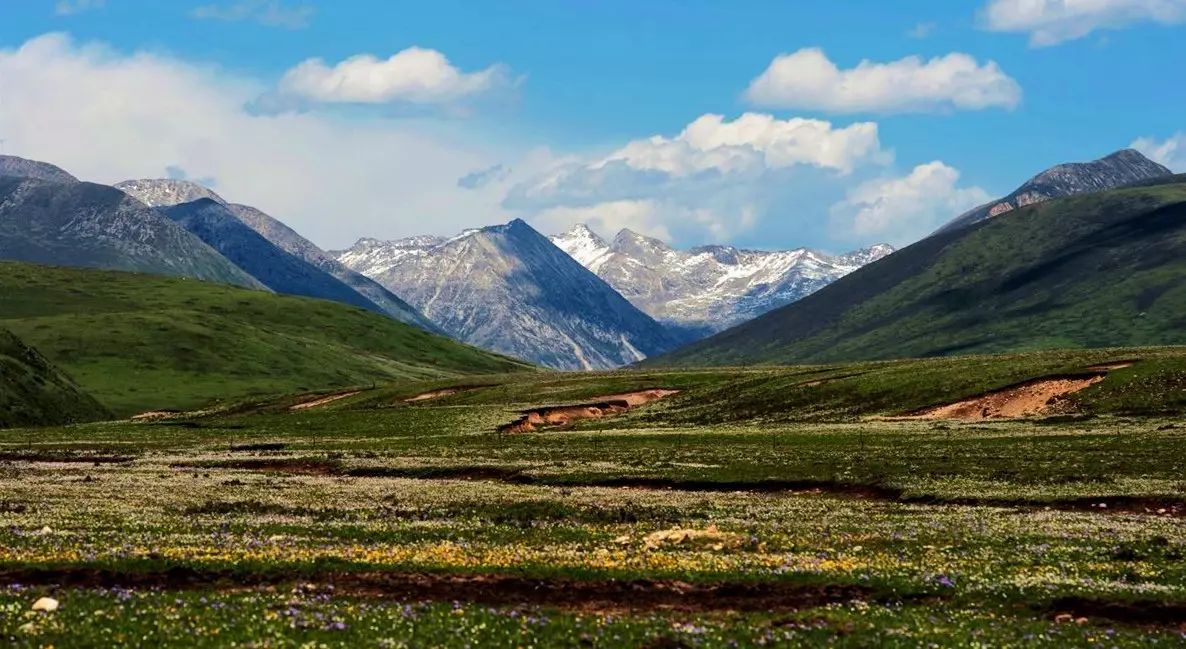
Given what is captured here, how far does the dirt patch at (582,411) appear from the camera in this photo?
127913 mm

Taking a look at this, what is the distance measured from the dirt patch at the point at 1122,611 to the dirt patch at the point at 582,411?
9482cm

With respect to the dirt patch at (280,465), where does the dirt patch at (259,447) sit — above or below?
above

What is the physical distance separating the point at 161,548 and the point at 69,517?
12.7 m

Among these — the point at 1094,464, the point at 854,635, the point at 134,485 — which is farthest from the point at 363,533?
the point at 1094,464

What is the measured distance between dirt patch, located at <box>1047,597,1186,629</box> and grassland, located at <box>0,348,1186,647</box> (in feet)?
0.24

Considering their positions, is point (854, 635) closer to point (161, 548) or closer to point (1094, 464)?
point (161, 548)

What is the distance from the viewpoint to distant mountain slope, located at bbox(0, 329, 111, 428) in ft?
433

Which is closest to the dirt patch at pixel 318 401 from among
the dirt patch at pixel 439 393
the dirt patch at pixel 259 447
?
the dirt patch at pixel 439 393

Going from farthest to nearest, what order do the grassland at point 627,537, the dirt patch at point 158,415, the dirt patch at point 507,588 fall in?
the dirt patch at point 158,415 → the dirt patch at point 507,588 → the grassland at point 627,537

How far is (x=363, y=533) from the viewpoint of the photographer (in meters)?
40.8

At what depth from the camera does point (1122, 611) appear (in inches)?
1081

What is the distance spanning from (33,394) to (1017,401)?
413 feet

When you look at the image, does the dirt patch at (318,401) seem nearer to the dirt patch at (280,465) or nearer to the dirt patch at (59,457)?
the dirt patch at (59,457)

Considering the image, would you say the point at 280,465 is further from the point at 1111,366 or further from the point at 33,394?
the point at 1111,366
